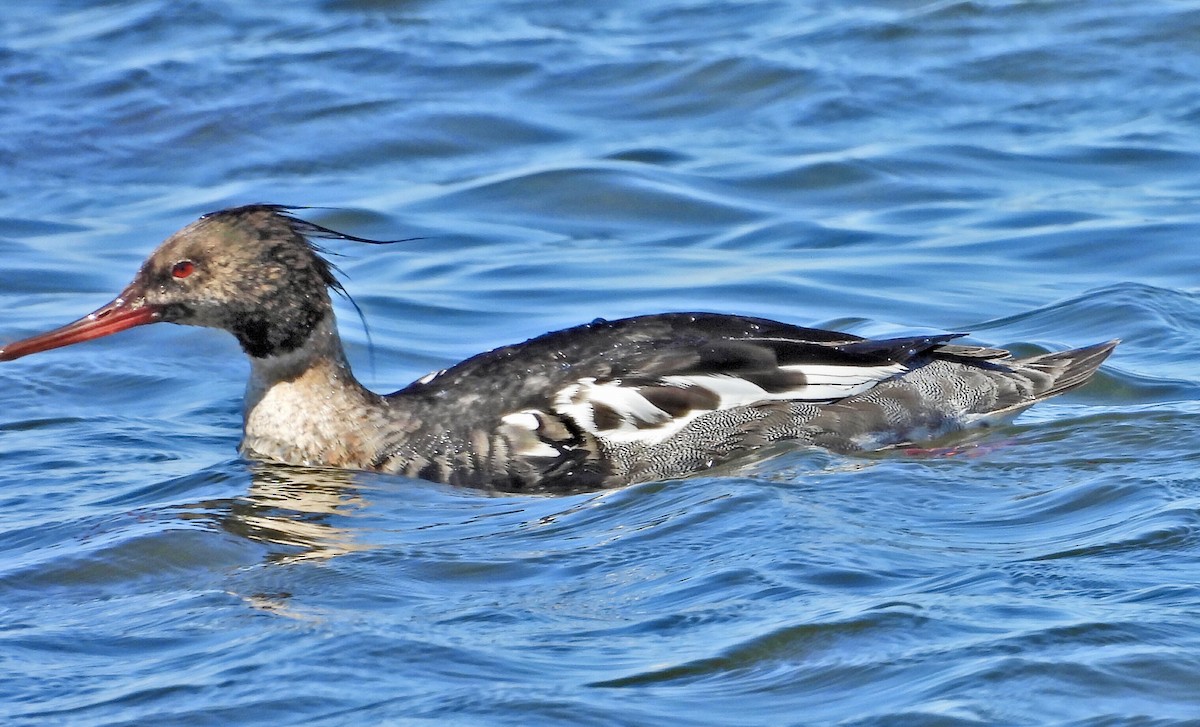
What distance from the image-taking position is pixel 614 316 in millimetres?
9016

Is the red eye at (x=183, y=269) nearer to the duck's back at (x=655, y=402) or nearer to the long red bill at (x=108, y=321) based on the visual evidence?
the long red bill at (x=108, y=321)

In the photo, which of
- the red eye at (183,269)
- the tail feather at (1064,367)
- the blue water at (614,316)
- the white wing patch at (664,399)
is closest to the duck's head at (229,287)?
the red eye at (183,269)

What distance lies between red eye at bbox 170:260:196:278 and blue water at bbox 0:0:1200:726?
0.76 metres

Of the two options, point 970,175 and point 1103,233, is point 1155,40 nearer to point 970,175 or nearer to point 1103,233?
point 970,175

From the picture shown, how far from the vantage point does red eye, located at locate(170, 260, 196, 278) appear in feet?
22.6

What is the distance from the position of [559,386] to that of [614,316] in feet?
7.80

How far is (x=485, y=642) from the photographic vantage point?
15.9 ft

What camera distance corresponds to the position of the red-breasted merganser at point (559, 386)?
659cm

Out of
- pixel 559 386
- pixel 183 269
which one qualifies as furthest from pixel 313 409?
pixel 559 386

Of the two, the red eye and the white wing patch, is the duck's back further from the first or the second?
the red eye

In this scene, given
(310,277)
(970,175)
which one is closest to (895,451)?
(310,277)

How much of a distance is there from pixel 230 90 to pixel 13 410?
599 cm

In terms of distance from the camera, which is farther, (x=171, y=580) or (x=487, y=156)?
(x=487, y=156)

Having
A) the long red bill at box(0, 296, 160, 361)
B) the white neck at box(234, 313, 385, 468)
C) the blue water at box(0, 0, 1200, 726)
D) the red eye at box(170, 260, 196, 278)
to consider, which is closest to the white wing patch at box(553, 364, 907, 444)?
the blue water at box(0, 0, 1200, 726)
